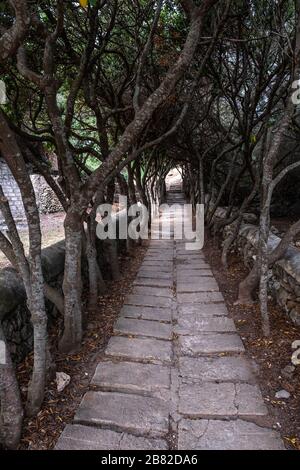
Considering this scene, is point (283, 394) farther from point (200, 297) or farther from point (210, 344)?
point (200, 297)

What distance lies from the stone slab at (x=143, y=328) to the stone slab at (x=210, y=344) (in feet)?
0.73

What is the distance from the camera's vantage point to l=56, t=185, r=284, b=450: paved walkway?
2080 mm

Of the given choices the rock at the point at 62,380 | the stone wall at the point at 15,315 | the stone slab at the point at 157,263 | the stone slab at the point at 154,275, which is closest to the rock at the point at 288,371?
the rock at the point at 62,380

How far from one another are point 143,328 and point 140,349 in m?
0.44

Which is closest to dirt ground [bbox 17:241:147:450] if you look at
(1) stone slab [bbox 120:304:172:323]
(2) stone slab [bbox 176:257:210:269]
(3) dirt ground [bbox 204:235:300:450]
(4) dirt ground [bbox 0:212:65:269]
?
(1) stone slab [bbox 120:304:172:323]

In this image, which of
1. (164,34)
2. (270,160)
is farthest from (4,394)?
(164,34)

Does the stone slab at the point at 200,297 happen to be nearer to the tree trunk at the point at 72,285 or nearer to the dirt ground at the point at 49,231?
the tree trunk at the point at 72,285

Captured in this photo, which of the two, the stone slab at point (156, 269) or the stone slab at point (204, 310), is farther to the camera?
the stone slab at point (156, 269)

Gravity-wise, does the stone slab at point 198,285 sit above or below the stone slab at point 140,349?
above

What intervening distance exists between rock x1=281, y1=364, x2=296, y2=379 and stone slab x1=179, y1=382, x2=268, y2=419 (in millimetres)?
321

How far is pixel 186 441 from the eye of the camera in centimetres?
206

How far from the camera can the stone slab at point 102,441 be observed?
2.01 meters

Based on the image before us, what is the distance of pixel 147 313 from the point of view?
3.93m

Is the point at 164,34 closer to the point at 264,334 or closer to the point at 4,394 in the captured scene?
the point at 264,334
